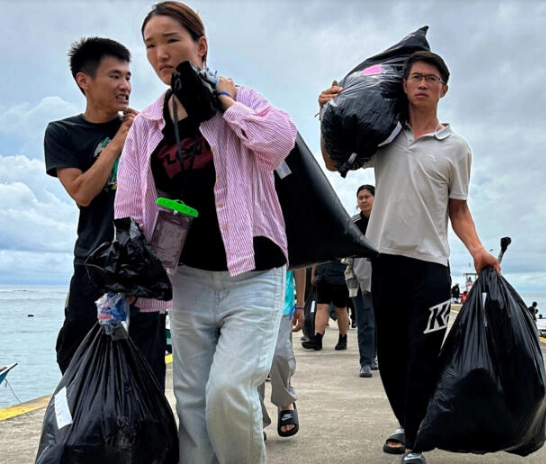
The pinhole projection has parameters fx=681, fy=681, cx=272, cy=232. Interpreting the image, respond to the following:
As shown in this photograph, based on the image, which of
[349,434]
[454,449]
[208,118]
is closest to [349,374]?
[349,434]

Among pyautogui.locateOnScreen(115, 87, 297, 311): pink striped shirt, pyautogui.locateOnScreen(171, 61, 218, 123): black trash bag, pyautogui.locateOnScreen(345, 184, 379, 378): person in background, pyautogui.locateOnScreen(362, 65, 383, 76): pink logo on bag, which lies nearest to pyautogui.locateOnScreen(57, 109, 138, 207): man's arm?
pyautogui.locateOnScreen(115, 87, 297, 311): pink striped shirt

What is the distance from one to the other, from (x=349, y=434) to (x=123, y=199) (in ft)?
7.37

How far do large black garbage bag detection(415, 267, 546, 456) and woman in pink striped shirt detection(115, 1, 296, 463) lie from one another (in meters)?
1.05

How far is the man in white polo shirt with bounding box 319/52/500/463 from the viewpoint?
10.4ft

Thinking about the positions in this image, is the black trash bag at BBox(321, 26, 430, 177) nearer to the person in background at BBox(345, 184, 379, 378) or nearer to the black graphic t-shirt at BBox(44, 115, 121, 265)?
the black graphic t-shirt at BBox(44, 115, 121, 265)

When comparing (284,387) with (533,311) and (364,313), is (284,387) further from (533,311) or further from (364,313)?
(533,311)

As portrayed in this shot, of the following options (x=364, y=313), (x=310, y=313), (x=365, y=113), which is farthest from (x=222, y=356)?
(x=310, y=313)

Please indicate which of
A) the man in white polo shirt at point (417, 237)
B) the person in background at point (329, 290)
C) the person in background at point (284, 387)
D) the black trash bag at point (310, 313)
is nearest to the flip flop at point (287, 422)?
the person in background at point (284, 387)

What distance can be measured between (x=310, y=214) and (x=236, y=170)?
0.60m

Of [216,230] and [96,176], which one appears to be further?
[96,176]

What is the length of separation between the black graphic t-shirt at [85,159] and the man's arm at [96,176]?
63 millimetres

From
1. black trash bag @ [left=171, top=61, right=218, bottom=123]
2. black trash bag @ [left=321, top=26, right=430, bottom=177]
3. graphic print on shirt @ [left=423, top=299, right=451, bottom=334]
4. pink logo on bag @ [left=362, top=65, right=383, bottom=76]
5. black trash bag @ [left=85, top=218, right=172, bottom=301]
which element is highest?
pink logo on bag @ [left=362, top=65, right=383, bottom=76]

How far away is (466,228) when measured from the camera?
10.8ft

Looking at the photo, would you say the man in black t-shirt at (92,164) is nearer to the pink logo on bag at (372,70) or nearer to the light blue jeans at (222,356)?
the light blue jeans at (222,356)
